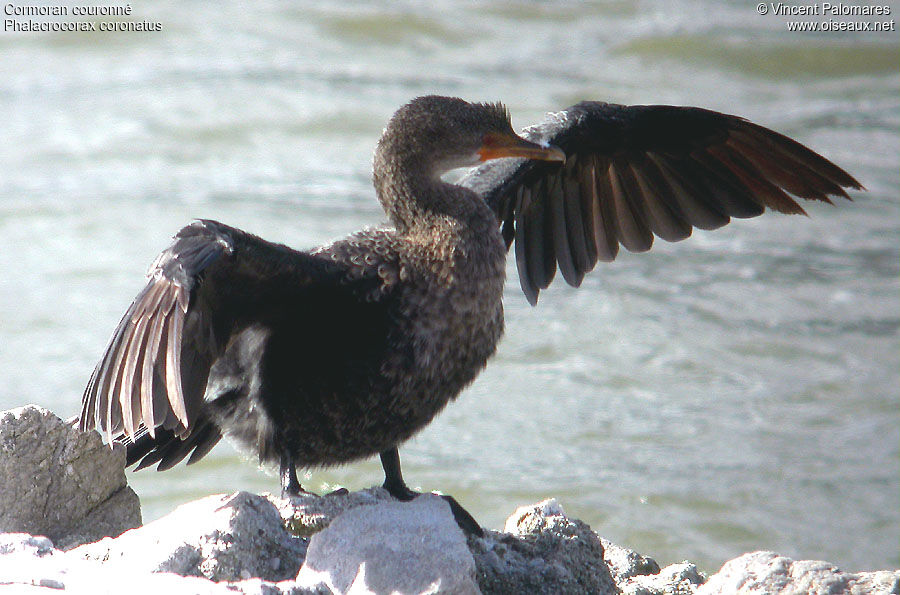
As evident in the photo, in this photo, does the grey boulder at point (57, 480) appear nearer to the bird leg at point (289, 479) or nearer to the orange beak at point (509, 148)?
the bird leg at point (289, 479)

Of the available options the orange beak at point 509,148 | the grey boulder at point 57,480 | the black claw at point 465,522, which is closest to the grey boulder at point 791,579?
the black claw at point 465,522

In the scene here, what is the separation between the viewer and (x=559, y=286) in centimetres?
938

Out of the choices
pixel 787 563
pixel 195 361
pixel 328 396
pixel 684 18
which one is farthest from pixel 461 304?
pixel 684 18

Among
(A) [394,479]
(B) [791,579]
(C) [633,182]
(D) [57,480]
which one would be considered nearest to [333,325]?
(A) [394,479]

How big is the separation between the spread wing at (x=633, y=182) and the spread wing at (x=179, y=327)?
50.6 inches

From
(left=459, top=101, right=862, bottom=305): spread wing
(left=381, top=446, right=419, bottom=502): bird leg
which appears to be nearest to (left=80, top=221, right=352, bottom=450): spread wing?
(left=381, top=446, right=419, bottom=502): bird leg

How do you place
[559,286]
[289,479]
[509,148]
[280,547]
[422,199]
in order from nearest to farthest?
[280,547] < [289,479] < [422,199] < [509,148] < [559,286]

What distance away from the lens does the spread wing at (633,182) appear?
4.88m

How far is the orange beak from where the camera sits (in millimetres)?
4293

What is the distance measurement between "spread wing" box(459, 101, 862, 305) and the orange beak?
1.18 feet

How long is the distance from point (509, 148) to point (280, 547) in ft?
4.83

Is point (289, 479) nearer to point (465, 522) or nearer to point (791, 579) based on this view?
point (465, 522)

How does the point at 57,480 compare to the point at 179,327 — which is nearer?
the point at 179,327

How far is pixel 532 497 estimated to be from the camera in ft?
22.9
